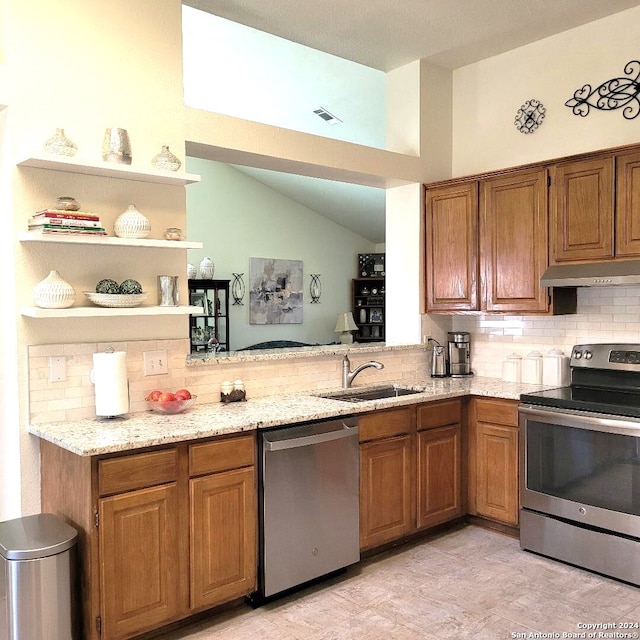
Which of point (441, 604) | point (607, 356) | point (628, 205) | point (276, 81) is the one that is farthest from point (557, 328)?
point (276, 81)

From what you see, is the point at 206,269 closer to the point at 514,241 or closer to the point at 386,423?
the point at 514,241

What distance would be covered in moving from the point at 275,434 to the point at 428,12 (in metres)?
2.39

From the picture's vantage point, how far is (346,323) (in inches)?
362

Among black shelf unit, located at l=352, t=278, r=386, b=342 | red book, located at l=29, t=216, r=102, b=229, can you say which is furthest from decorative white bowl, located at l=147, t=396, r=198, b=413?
black shelf unit, located at l=352, t=278, r=386, b=342

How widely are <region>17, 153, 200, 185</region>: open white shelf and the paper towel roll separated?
31.2 inches

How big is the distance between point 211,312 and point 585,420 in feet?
18.8

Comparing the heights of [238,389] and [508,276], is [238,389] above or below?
below

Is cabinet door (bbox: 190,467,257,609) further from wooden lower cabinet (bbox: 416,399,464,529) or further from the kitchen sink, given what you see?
wooden lower cabinet (bbox: 416,399,464,529)

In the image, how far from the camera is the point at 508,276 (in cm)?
372

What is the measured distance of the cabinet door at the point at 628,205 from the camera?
3158mm

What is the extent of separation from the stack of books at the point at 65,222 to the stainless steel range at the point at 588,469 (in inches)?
90.0

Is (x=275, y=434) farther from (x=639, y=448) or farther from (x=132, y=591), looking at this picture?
(x=639, y=448)

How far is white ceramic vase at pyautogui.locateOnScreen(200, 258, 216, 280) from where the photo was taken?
7.98 m

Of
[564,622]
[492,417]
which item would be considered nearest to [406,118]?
[492,417]
